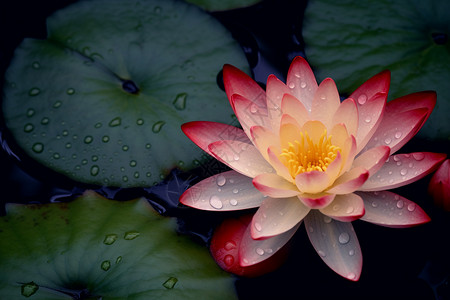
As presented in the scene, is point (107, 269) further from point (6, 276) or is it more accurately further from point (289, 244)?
point (289, 244)

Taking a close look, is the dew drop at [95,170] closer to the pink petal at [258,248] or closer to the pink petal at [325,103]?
the pink petal at [258,248]

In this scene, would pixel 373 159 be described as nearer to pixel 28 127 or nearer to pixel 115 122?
pixel 115 122

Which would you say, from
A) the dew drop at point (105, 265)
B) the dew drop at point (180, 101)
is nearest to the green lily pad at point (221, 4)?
the dew drop at point (180, 101)

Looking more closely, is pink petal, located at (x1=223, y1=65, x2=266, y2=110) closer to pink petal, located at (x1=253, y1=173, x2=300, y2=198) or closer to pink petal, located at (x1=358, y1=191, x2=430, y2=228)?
pink petal, located at (x1=253, y1=173, x2=300, y2=198)

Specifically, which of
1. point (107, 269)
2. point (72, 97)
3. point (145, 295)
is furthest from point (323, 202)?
point (72, 97)

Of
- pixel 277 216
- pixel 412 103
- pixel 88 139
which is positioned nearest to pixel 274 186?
pixel 277 216
